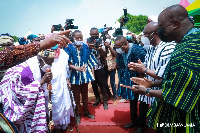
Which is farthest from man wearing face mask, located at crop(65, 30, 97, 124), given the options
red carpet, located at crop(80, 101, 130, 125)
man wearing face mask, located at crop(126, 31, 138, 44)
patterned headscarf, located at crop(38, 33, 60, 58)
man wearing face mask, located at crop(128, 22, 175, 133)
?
man wearing face mask, located at crop(126, 31, 138, 44)

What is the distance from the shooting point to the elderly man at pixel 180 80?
1346mm

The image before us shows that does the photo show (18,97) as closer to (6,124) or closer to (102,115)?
(6,124)

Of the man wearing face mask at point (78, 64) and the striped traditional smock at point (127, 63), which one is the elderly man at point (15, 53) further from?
the man wearing face mask at point (78, 64)

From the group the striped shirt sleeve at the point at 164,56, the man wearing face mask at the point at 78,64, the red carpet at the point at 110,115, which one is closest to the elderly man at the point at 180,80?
the striped shirt sleeve at the point at 164,56

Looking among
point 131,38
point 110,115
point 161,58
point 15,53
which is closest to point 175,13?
point 161,58

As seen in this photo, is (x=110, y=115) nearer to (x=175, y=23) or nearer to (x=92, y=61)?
(x=92, y=61)

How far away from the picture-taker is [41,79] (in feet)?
8.44

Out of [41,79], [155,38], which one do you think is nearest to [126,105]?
[155,38]

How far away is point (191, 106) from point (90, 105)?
3867 mm

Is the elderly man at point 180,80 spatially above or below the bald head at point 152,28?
below

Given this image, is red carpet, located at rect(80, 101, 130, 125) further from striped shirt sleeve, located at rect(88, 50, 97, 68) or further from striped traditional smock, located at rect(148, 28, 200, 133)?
striped traditional smock, located at rect(148, 28, 200, 133)

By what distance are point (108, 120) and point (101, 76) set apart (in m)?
1.31

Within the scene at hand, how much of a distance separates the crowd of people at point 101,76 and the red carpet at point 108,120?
0.19 meters

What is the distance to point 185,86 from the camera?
137 centimetres
